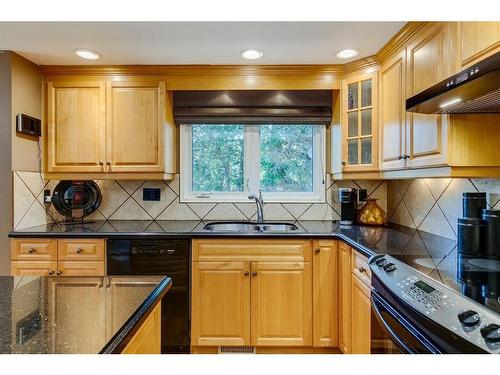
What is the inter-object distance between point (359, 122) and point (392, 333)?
1.54 m

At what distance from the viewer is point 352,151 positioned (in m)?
2.29

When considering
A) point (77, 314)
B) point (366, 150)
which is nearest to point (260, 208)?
point (366, 150)

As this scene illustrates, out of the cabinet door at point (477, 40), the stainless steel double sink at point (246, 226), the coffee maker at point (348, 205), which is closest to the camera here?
the cabinet door at point (477, 40)

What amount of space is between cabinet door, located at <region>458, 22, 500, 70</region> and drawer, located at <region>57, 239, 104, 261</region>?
7.44ft

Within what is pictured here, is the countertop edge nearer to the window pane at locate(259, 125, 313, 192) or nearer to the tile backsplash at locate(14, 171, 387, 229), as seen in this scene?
the tile backsplash at locate(14, 171, 387, 229)

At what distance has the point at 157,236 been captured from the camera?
2.02m

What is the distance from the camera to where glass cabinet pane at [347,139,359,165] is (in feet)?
7.43

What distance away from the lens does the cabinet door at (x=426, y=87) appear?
1.44 metres

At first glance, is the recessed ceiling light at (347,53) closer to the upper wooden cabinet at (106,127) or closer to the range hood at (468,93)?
the range hood at (468,93)

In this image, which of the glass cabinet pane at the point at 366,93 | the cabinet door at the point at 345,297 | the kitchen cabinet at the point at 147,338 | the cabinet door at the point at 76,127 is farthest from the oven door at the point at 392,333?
the cabinet door at the point at 76,127

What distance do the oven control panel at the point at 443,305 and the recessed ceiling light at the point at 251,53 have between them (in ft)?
5.23
